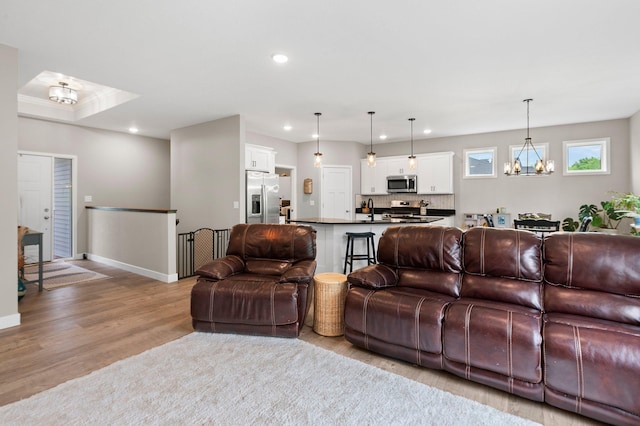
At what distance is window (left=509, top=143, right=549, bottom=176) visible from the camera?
6516mm

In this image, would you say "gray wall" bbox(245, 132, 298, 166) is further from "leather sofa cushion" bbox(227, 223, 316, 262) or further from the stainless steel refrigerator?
"leather sofa cushion" bbox(227, 223, 316, 262)

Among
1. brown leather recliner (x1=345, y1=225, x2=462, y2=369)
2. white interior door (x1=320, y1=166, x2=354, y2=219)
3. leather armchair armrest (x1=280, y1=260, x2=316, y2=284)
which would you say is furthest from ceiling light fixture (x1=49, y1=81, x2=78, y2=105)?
brown leather recliner (x1=345, y1=225, x2=462, y2=369)

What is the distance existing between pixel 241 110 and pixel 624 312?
508 centimetres

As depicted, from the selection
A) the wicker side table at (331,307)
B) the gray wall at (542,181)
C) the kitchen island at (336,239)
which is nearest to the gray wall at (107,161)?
the kitchen island at (336,239)

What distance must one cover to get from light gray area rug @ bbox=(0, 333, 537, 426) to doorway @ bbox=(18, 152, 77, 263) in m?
5.18

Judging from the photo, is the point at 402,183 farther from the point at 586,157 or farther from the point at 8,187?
the point at 8,187

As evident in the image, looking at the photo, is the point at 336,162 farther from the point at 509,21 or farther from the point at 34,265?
the point at 34,265

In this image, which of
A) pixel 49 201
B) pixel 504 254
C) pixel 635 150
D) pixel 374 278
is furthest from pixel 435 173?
pixel 49 201

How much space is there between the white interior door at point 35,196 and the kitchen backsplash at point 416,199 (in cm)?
649

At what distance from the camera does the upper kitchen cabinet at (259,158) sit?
628 cm

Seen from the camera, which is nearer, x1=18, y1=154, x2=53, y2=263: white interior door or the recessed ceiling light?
the recessed ceiling light

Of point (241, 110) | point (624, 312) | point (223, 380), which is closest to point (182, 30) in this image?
point (241, 110)

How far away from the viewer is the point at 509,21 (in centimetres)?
265

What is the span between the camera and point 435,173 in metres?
7.45
